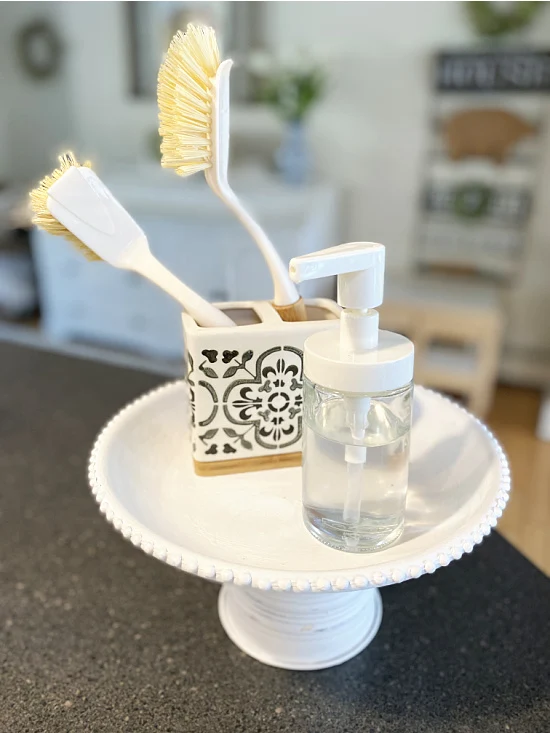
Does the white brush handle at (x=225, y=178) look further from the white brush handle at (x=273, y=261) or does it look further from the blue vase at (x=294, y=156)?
the blue vase at (x=294, y=156)

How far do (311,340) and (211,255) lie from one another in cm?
165

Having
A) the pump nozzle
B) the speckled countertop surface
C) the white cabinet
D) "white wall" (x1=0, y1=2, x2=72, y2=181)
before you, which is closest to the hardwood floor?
the white cabinet

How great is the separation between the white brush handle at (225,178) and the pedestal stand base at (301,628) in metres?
0.25

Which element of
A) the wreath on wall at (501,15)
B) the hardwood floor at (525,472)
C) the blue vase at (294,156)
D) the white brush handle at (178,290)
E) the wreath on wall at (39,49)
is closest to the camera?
the white brush handle at (178,290)

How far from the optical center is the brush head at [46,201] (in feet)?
1.60

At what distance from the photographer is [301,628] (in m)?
0.53

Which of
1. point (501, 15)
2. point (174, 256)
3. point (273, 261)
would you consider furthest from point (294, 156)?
point (273, 261)

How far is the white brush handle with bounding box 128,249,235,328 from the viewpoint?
523 mm

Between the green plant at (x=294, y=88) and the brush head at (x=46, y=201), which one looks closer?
the brush head at (x=46, y=201)

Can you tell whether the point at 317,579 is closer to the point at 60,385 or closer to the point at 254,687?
the point at 254,687

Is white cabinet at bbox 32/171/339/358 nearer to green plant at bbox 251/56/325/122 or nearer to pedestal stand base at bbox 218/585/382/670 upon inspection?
green plant at bbox 251/56/325/122

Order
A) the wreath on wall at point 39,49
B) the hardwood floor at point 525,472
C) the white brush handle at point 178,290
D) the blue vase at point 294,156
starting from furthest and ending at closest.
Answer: the wreath on wall at point 39,49, the blue vase at point 294,156, the hardwood floor at point 525,472, the white brush handle at point 178,290

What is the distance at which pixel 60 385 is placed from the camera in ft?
3.24

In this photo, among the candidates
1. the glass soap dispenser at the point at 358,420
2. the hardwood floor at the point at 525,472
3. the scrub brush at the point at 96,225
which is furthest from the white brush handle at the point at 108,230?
the hardwood floor at the point at 525,472
